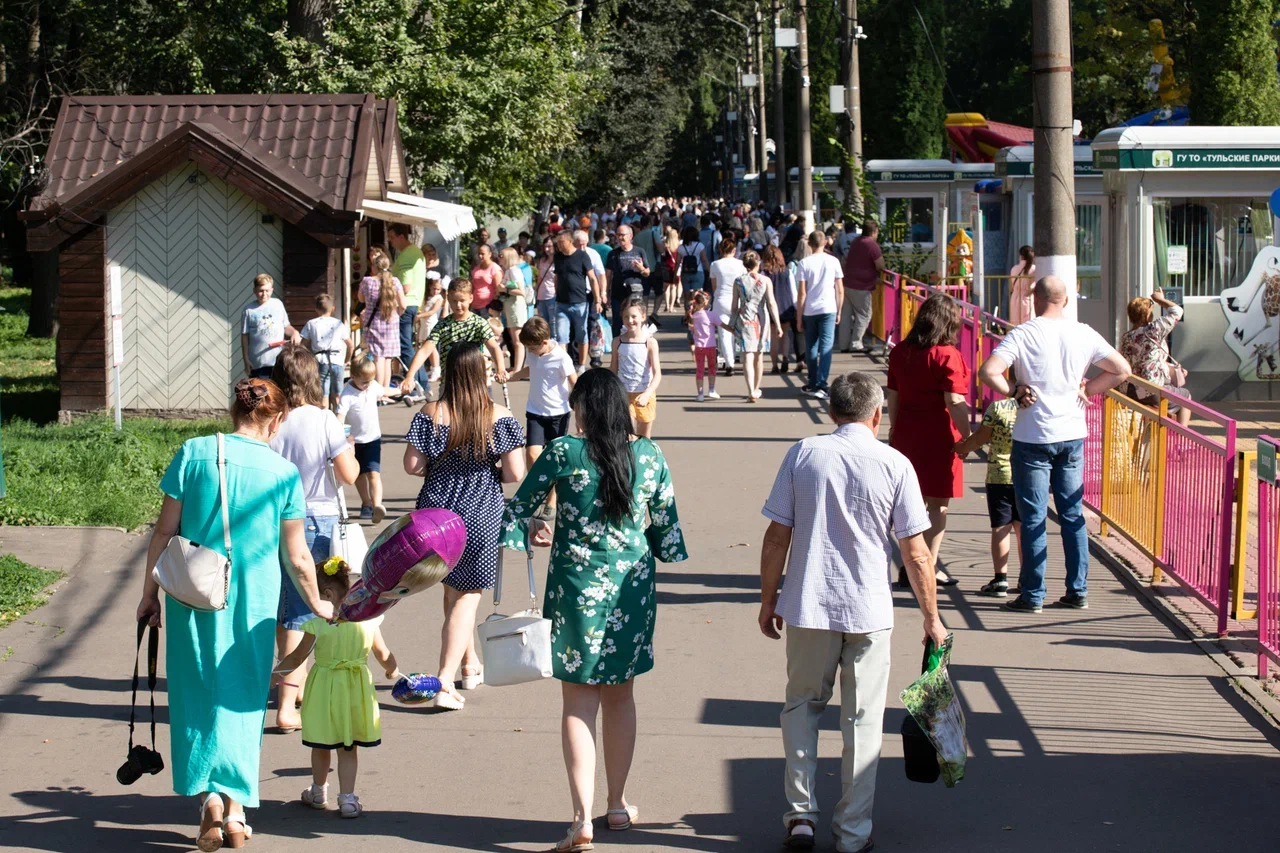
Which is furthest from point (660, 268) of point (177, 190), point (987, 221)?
point (177, 190)

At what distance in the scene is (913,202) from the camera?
1249 inches

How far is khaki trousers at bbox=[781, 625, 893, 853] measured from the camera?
5023 mm

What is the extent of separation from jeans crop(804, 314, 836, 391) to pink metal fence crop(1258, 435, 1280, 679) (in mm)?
9988

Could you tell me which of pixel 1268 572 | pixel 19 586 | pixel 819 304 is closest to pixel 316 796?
pixel 19 586

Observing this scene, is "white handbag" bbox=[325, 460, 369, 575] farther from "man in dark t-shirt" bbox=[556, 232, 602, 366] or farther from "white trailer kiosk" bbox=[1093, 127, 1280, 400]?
"white trailer kiosk" bbox=[1093, 127, 1280, 400]

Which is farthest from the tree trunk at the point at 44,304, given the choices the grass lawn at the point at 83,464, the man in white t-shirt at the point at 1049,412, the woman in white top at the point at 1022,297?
the man in white t-shirt at the point at 1049,412

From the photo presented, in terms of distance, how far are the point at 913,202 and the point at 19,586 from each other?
25368mm

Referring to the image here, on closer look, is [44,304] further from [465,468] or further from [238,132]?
[465,468]

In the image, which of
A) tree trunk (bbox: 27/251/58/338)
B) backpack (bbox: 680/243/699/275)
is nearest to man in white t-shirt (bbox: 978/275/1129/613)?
backpack (bbox: 680/243/699/275)

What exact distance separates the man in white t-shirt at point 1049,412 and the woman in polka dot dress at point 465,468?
2.71 metres

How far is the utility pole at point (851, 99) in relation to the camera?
83.4 feet

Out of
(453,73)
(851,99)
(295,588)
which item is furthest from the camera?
(851,99)

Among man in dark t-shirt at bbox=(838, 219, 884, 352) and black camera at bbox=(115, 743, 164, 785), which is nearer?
black camera at bbox=(115, 743, 164, 785)

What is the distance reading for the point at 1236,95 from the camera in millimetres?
22078
